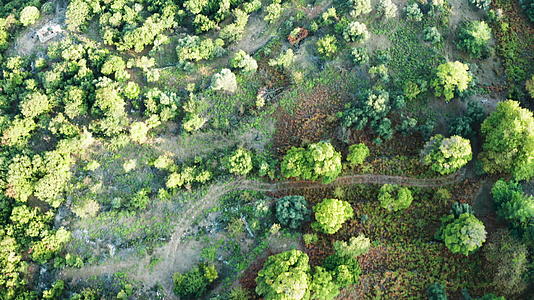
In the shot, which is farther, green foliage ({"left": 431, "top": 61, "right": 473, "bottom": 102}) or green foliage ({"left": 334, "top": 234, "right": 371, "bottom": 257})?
green foliage ({"left": 431, "top": 61, "right": 473, "bottom": 102})

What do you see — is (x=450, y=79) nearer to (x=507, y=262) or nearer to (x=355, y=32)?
(x=355, y=32)

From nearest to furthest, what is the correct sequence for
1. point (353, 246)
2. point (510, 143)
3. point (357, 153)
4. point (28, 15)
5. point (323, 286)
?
1. point (323, 286)
2. point (353, 246)
3. point (510, 143)
4. point (357, 153)
5. point (28, 15)

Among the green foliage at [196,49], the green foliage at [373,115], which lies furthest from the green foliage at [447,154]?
the green foliage at [196,49]

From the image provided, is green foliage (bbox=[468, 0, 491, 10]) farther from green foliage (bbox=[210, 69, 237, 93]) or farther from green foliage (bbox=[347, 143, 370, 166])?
green foliage (bbox=[210, 69, 237, 93])

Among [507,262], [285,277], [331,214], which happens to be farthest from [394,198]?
[285,277]

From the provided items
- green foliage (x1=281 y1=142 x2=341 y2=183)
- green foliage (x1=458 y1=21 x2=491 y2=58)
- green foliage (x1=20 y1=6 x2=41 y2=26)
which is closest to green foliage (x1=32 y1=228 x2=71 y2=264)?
green foliage (x1=281 y1=142 x2=341 y2=183)

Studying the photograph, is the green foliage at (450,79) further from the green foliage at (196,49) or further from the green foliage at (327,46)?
the green foliage at (196,49)

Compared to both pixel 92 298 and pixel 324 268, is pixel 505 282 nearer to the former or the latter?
pixel 324 268
